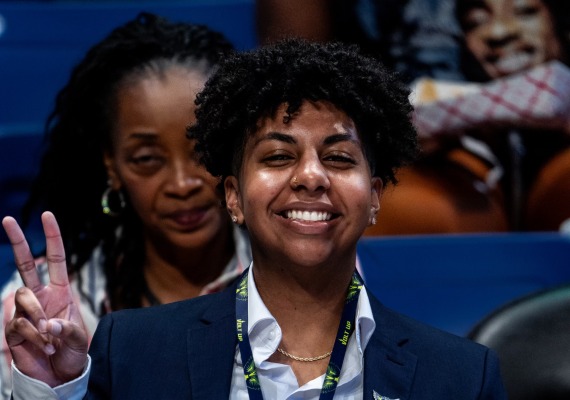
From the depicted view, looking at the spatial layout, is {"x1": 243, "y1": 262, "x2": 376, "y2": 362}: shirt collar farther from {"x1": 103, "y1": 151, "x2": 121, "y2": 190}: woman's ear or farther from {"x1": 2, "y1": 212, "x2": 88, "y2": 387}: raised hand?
{"x1": 103, "y1": 151, "x2": 121, "y2": 190}: woman's ear

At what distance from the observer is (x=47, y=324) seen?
106cm

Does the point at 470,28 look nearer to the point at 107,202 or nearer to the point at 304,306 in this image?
the point at 107,202

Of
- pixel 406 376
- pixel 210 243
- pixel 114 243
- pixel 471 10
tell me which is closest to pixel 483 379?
pixel 406 376

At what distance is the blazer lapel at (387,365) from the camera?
1.17 meters

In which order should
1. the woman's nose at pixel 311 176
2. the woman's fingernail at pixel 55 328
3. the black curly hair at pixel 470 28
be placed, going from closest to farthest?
the woman's fingernail at pixel 55 328
the woman's nose at pixel 311 176
the black curly hair at pixel 470 28

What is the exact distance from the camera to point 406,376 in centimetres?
119

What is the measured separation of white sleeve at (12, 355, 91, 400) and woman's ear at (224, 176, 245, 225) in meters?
0.28

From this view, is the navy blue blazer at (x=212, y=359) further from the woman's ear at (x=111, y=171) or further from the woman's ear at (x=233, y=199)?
the woman's ear at (x=111, y=171)

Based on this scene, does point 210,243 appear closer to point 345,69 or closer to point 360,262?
point 360,262

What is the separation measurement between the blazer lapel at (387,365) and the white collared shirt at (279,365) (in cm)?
1

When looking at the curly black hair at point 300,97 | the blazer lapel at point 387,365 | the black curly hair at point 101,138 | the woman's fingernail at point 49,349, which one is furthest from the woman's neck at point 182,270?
the woman's fingernail at point 49,349

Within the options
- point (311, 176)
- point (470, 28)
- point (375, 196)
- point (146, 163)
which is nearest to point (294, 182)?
point (311, 176)

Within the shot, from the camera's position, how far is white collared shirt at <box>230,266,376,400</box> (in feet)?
3.81

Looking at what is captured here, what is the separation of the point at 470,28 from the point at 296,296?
1318 mm
